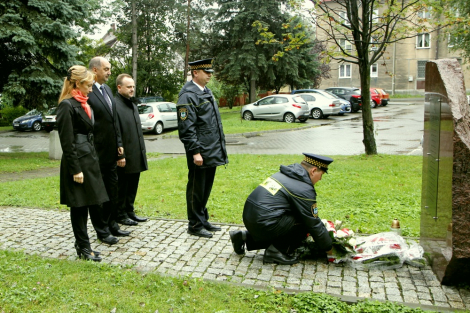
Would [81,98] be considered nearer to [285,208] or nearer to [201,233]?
[201,233]

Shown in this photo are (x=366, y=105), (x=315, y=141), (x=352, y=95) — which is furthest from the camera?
(x=352, y=95)

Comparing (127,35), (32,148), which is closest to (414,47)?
(127,35)

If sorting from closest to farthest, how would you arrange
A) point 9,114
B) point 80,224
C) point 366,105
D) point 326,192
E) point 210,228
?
point 80,224
point 210,228
point 326,192
point 366,105
point 9,114

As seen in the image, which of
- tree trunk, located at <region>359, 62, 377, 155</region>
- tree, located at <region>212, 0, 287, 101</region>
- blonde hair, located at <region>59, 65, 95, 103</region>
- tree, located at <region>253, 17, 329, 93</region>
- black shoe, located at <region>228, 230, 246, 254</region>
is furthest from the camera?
tree, located at <region>253, 17, 329, 93</region>

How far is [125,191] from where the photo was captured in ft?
20.9

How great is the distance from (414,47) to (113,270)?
168 ft

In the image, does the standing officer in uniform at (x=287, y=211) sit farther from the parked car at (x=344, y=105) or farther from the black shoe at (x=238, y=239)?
the parked car at (x=344, y=105)

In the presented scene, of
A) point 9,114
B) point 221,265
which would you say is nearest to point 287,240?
point 221,265

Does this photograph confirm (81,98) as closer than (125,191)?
Yes

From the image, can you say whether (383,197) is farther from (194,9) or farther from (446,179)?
(194,9)

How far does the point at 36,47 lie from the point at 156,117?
1012cm

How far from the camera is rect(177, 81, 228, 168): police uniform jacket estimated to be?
18.6 ft

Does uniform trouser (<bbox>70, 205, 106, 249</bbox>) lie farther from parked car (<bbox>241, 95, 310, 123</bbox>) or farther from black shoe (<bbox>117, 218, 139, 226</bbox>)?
parked car (<bbox>241, 95, 310, 123</bbox>)

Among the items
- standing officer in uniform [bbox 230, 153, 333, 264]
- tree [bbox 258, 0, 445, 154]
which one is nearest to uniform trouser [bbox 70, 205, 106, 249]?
standing officer in uniform [bbox 230, 153, 333, 264]
